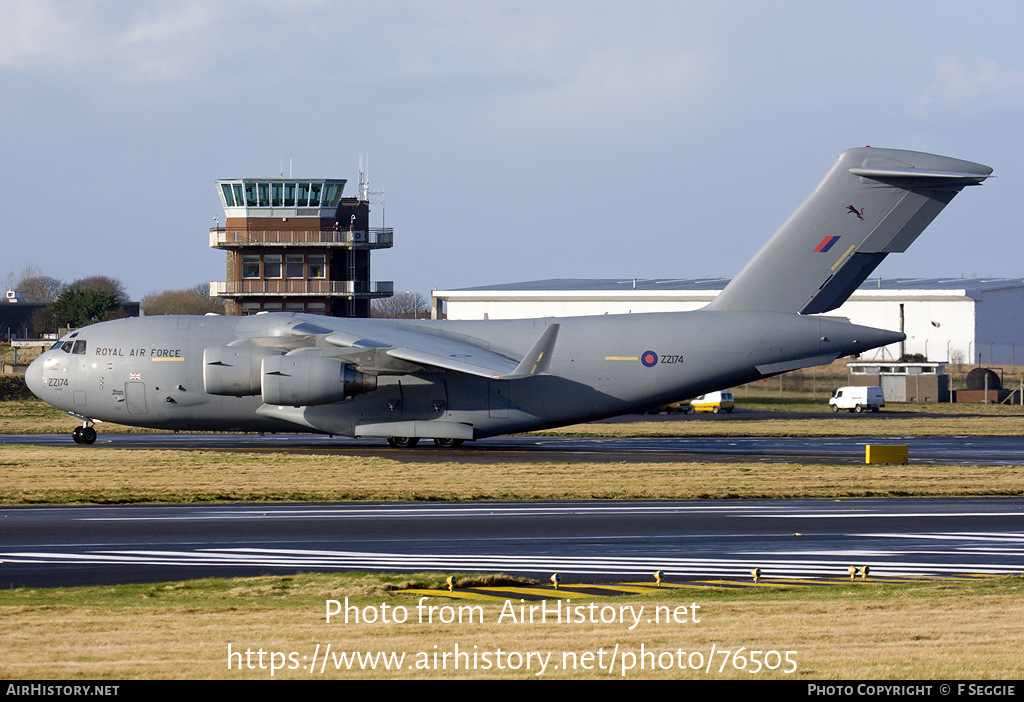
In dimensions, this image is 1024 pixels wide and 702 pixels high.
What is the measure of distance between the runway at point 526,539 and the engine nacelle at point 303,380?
28.1 feet

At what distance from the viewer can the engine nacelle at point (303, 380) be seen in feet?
86.0

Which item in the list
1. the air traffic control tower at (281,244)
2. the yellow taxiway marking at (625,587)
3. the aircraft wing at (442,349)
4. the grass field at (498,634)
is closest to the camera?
the grass field at (498,634)

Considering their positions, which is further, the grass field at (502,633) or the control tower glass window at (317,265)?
the control tower glass window at (317,265)

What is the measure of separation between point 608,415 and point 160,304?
2879 inches

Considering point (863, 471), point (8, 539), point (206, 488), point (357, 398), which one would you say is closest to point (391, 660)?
point (8, 539)

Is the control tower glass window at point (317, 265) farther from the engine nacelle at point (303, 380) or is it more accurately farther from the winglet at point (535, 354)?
the winglet at point (535, 354)

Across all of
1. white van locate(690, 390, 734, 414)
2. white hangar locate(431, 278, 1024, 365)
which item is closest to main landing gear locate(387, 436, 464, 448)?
white van locate(690, 390, 734, 414)

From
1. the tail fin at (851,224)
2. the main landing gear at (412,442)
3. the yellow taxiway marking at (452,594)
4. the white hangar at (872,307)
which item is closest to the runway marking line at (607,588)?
the yellow taxiway marking at (452,594)

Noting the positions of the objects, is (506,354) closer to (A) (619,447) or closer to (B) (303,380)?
(A) (619,447)

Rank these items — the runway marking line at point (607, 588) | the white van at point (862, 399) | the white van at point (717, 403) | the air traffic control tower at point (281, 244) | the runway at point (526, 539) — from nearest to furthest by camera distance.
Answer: the runway marking line at point (607, 588), the runway at point (526, 539), the white van at point (717, 403), the white van at point (862, 399), the air traffic control tower at point (281, 244)

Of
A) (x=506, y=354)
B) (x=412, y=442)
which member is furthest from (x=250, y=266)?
(x=506, y=354)

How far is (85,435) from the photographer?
28.9 meters

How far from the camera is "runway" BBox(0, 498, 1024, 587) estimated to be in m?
12.2

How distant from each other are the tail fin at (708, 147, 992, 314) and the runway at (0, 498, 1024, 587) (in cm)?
937
